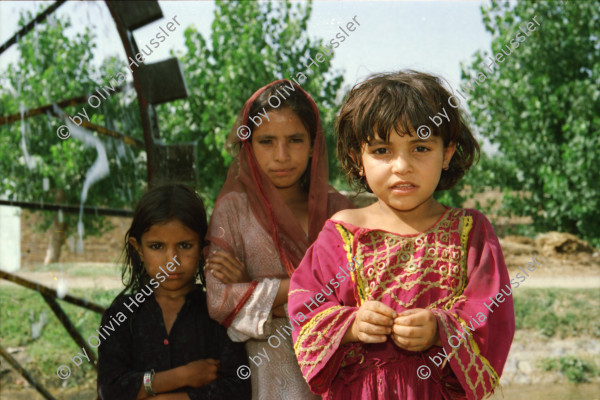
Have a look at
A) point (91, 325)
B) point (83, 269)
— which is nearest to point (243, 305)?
point (91, 325)

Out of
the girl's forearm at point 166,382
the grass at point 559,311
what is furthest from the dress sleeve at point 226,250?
the grass at point 559,311

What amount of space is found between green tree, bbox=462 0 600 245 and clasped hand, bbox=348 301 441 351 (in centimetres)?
769

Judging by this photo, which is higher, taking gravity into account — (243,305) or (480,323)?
(480,323)

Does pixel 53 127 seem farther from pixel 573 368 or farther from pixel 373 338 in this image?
pixel 373 338

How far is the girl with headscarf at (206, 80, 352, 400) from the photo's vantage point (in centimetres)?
207

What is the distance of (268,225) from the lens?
2213 millimetres

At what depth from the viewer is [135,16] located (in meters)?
4.08

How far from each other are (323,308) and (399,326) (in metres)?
0.23

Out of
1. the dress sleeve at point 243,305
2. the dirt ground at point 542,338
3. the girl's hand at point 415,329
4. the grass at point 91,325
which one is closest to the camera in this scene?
the girl's hand at point 415,329

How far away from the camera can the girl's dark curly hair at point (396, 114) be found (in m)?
1.61

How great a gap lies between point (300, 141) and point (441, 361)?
100cm

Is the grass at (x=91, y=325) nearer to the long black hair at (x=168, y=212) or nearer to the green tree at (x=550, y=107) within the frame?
the green tree at (x=550, y=107)

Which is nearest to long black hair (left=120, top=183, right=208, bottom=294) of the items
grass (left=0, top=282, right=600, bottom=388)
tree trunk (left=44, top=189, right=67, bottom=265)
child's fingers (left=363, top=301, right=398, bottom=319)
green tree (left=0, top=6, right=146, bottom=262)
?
child's fingers (left=363, top=301, right=398, bottom=319)

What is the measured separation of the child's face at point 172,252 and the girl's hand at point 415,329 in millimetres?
989
